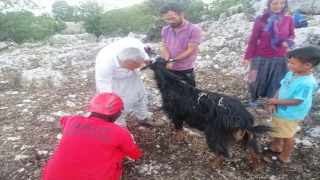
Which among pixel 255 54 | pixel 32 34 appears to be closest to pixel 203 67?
pixel 255 54

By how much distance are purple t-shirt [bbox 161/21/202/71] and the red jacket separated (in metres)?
1.55

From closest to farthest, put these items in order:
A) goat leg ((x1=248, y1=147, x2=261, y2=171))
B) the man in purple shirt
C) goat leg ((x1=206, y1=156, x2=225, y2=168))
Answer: goat leg ((x1=248, y1=147, x2=261, y2=171)) < goat leg ((x1=206, y1=156, x2=225, y2=168)) < the man in purple shirt

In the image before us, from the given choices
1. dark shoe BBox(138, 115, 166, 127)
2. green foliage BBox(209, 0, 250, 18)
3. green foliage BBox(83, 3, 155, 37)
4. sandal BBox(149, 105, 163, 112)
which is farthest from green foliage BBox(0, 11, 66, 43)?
dark shoe BBox(138, 115, 166, 127)

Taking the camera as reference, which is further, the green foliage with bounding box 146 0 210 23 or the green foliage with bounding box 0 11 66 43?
the green foliage with bounding box 146 0 210 23

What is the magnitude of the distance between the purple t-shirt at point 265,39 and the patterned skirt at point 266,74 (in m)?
0.08

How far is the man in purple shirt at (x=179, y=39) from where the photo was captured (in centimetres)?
→ 296

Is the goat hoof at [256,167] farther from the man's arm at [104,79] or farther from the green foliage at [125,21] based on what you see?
the green foliage at [125,21]

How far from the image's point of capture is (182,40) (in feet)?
10.1

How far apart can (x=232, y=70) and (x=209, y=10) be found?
13894 mm

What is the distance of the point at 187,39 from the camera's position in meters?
3.08

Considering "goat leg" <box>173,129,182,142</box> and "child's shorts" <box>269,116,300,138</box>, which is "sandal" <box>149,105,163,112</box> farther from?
"child's shorts" <box>269,116,300,138</box>

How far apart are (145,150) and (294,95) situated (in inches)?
66.5

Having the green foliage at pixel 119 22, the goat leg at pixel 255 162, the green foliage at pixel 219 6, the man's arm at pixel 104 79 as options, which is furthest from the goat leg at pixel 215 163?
the green foliage at pixel 119 22

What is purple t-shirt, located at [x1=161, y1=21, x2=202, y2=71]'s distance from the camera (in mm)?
3039
